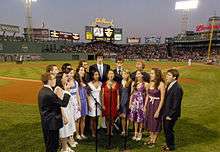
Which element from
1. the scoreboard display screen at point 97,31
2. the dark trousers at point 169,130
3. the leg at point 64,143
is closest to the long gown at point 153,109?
the dark trousers at point 169,130

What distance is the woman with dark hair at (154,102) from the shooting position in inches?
296

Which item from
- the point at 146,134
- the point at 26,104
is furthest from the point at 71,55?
the point at 146,134

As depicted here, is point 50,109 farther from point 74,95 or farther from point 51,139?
point 74,95

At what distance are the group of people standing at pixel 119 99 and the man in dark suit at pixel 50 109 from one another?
0.67 meters

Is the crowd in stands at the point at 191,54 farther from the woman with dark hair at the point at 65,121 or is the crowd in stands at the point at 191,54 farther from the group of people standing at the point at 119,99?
the woman with dark hair at the point at 65,121

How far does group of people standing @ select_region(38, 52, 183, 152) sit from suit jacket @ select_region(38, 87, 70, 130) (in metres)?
0.76

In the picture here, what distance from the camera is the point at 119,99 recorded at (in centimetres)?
808

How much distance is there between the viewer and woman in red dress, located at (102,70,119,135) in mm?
7777

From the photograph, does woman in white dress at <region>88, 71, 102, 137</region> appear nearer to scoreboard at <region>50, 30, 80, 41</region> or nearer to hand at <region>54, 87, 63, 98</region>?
hand at <region>54, 87, 63, 98</region>

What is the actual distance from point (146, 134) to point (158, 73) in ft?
7.73

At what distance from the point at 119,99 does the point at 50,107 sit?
277 centimetres

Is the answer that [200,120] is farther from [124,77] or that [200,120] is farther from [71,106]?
[71,106]

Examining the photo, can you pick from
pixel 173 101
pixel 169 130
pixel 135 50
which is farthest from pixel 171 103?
pixel 135 50

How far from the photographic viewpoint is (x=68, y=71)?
7.50 metres
